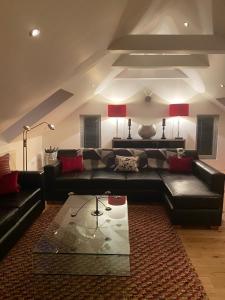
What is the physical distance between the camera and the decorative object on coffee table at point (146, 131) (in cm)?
665

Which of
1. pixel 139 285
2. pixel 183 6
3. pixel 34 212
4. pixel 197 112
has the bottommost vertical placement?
pixel 139 285

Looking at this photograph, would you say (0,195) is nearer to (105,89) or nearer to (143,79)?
(105,89)

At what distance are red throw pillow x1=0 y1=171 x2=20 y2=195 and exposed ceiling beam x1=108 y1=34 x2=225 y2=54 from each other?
2.16 m

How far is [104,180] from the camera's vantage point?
4.22m

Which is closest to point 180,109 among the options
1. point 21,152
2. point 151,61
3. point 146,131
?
point 146,131

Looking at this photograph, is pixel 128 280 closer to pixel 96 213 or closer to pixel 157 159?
pixel 96 213

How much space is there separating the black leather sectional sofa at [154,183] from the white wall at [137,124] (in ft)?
6.82

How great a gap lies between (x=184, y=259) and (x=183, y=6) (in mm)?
3062

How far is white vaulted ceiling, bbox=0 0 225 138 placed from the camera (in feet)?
6.03

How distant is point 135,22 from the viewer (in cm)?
333

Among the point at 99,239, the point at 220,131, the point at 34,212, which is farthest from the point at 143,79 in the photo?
the point at 99,239

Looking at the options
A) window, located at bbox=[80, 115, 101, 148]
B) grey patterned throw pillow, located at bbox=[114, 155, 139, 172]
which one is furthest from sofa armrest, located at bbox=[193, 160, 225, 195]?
window, located at bbox=[80, 115, 101, 148]

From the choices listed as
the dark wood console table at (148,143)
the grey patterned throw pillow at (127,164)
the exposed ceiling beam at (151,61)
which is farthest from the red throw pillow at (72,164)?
the dark wood console table at (148,143)

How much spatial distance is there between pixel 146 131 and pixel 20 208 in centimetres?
431
